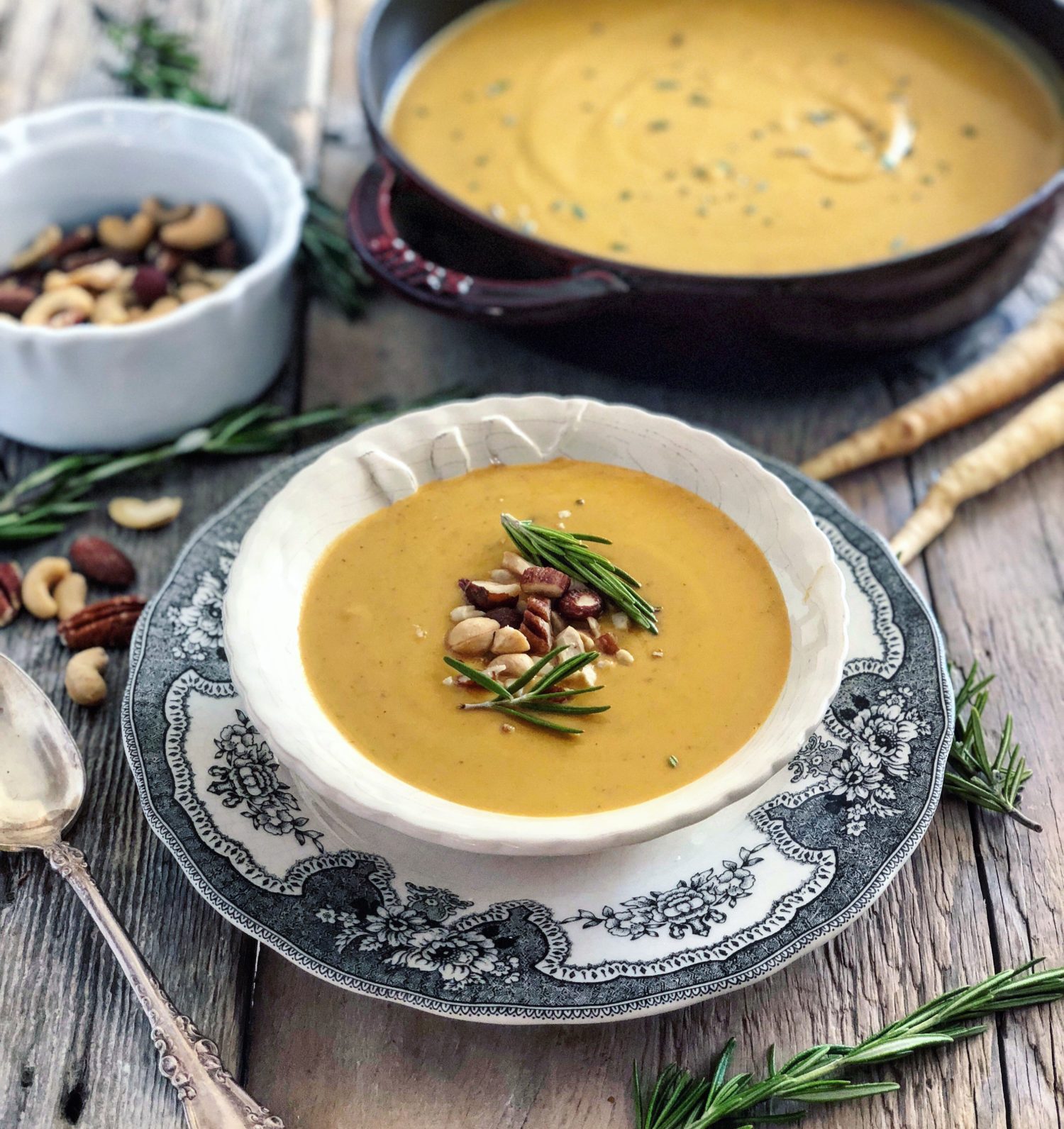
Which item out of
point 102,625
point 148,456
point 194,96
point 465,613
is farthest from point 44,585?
point 194,96

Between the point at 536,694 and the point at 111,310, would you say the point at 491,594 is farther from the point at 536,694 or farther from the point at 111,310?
the point at 111,310

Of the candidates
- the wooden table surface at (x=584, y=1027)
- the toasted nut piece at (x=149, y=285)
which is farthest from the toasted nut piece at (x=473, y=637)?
the toasted nut piece at (x=149, y=285)

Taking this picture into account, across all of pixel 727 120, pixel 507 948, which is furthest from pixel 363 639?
pixel 727 120

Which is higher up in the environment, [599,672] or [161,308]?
[599,672]

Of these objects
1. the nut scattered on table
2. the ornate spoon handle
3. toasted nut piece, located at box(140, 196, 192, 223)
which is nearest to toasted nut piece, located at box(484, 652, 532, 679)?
the ornate spoon handle

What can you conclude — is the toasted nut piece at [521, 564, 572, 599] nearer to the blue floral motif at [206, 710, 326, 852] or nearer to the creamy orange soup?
the creamy orange soup

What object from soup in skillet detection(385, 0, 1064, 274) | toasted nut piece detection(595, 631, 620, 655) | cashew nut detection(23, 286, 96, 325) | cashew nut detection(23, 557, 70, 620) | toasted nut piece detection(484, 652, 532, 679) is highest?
soup in skillet detection(385, 0, 1064, 274)
